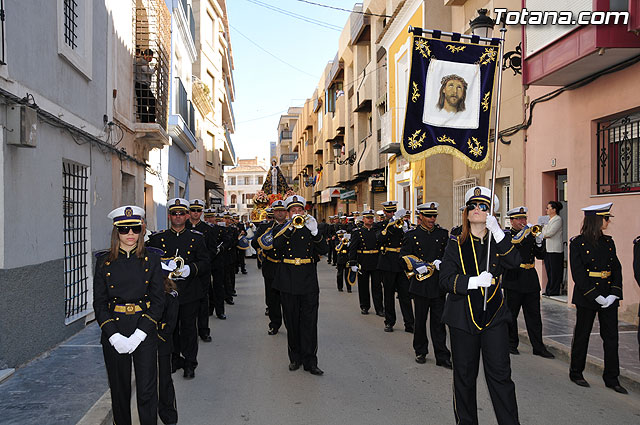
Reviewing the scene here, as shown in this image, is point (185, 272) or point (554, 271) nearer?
point (185, 272)

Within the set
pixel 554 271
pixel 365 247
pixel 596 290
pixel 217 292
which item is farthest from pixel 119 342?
pixel 554 271

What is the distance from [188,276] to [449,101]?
3.55 meters

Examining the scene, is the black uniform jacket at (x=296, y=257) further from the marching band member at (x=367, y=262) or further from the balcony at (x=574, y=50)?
the balcony at (x=574, y=50)

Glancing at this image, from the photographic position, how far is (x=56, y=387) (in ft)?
18.4

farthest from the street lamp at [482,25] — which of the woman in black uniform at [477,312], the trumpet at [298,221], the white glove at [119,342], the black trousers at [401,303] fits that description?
the white glove at [119,342]

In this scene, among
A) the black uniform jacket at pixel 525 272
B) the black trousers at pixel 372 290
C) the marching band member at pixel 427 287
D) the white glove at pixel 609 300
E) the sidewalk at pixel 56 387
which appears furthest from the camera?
the black trousers at pixel 372 290

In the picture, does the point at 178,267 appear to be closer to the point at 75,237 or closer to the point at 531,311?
the point at 75,237

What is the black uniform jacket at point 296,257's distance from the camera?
21.5 feet

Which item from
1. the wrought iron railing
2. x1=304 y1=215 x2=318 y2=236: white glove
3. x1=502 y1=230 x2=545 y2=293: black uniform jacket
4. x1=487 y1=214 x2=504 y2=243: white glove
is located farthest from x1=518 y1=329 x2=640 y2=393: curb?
x1=304 y1=215 x2=318 y2=236: white glove

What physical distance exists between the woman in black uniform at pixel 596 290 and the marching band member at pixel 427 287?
1506 mm

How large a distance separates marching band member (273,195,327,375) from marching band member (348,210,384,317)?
3.49m

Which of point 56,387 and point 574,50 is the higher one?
point 574,50

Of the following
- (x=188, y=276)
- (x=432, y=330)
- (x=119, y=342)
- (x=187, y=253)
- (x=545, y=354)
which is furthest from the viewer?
(x=545, y=354)

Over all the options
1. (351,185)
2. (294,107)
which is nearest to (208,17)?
(351,185)
